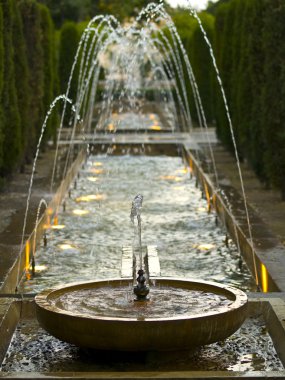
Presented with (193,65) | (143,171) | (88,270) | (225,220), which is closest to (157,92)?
(193,65)

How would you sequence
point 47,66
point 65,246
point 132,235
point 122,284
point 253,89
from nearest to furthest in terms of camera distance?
point 122,284, point 65,246, point 132,235, point 253,89, point 47,66

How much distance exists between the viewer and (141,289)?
231 inches

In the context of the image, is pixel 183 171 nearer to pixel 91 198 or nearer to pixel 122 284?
pixel 91 198

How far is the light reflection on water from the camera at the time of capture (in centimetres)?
820

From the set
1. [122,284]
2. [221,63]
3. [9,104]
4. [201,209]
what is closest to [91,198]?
[201,209]

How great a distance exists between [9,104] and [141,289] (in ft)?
29.6

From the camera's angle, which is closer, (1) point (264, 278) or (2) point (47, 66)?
(1) point (264, 278)

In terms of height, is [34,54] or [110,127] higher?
[34,54]

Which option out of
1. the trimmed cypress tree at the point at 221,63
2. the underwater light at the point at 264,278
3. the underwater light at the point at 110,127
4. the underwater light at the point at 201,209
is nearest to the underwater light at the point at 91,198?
the underwater light at the point at 201,209

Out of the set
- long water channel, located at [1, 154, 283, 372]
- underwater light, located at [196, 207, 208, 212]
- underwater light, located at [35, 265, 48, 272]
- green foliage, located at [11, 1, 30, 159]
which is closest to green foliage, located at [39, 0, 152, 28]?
green foliage, located at [11, 1, 30, 159]

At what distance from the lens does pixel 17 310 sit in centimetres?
634

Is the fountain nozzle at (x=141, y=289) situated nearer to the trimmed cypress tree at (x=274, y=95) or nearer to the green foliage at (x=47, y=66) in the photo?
the trimmed cypress tree at (x=274, y=95)

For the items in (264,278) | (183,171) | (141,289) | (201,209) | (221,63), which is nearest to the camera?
(141,289)

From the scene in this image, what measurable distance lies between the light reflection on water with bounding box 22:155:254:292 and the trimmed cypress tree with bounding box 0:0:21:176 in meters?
1.09
